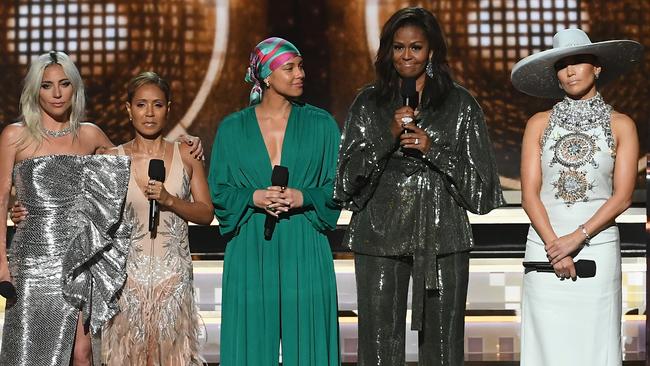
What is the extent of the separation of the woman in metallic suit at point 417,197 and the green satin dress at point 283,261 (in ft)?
0.60

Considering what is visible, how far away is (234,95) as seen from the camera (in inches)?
307

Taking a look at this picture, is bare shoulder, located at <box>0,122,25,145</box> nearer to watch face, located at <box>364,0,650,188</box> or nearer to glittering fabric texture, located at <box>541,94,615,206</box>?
glittering fabric texture, located at <box>541,94,615,206</box>

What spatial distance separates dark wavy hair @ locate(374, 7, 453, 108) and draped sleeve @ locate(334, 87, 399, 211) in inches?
3.1

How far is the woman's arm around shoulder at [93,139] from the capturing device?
4.54m

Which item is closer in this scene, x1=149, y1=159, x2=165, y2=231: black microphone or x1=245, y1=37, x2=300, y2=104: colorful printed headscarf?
x1=149, y1=159, x2=165, y2=231: black microphone

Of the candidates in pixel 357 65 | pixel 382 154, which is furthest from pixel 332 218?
pixel 357 65

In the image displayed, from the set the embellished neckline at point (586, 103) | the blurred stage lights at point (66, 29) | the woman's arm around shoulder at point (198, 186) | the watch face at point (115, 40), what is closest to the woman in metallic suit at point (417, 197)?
the embellished neckline at point (586, 103)

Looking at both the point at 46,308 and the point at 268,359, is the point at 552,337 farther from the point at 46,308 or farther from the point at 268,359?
the point at 46,308

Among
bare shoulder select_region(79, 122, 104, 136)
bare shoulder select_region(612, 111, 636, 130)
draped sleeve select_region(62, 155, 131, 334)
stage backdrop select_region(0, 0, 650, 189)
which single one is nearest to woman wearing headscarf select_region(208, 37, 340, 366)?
draped sleeve select_region(62, 155, 131, 334)

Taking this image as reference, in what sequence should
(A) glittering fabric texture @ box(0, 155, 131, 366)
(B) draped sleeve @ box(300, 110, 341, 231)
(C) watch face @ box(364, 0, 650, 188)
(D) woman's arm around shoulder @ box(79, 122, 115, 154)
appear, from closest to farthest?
(B) draped sleeve @ box(300, 110, 341, 231), (A) glittering fabric texture @ box(0, 155, 131, 366), (D) woman's arm around shoulder @ box(79, 122, 115, 154), (C) watch face @ box(364, 0, 650, 188)

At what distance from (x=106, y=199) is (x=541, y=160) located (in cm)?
165

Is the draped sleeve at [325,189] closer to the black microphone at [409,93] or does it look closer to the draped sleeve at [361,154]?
the draped sleeve at [361,154]

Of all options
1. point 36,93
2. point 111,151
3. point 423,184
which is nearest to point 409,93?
point 423,184

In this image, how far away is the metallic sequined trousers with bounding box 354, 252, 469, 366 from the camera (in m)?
4.05
